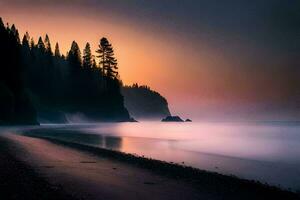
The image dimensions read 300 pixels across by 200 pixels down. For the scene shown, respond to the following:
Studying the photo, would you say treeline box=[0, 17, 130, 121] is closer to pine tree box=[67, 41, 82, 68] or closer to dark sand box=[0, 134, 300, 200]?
pine tree box=[67, 41, 82, 68]

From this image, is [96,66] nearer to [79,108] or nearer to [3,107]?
[79,108]

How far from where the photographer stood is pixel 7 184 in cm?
1311

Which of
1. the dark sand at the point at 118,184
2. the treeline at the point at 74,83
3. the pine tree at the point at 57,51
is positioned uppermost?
the pine tree at the point at 57,51

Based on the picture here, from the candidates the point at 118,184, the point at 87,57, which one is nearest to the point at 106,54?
the point at 87,57

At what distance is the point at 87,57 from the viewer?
5989 inches

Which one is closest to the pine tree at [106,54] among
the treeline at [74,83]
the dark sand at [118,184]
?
the treeline at [74,83]

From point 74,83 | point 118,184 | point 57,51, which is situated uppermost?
point 57,51

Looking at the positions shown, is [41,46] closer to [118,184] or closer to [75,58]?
[75,58]

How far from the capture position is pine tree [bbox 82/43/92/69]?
14875cm

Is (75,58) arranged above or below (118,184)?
above

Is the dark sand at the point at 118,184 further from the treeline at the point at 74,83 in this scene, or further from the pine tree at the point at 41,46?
the pine tree at the point at 41,46

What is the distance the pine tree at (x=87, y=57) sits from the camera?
488ft

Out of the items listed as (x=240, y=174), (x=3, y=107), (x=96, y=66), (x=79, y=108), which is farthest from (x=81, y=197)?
(x=96, y=66)

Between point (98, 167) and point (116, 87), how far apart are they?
13143cm
